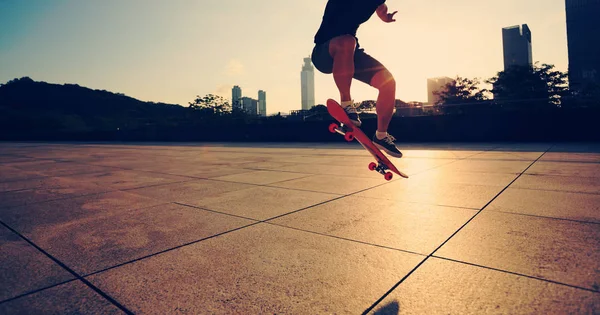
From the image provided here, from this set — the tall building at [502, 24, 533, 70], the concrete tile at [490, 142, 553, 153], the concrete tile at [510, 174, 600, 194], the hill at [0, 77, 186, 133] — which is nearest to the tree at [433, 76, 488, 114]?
the concrete tile at [490, 142, 553, 153]

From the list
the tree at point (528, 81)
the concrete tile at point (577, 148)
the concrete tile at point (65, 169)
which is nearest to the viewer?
the concrete tile at point (65, 169)

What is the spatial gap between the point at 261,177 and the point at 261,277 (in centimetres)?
459

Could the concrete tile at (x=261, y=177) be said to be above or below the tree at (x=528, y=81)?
below

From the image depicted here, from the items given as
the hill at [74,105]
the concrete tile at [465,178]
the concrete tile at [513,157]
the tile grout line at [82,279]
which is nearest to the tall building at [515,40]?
the hill at [74,105]

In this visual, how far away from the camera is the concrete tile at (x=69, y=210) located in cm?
349

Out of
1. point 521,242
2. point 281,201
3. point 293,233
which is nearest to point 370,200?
point 281,201

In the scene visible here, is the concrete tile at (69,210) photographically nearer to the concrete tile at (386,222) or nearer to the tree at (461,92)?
the concrete tile at (386,222)

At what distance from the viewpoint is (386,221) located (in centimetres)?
329

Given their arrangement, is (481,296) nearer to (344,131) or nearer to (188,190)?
(344,131)

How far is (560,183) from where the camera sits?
4957mm

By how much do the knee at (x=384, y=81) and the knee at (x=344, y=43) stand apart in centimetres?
61

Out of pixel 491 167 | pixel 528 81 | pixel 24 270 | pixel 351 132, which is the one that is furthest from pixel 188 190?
pixel 528 81

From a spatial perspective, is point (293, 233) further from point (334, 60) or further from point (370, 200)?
point (334, 60)

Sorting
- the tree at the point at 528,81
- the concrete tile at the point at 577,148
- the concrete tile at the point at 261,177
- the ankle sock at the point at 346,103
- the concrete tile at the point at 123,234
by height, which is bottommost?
the concrete tile at the point at 123,234
